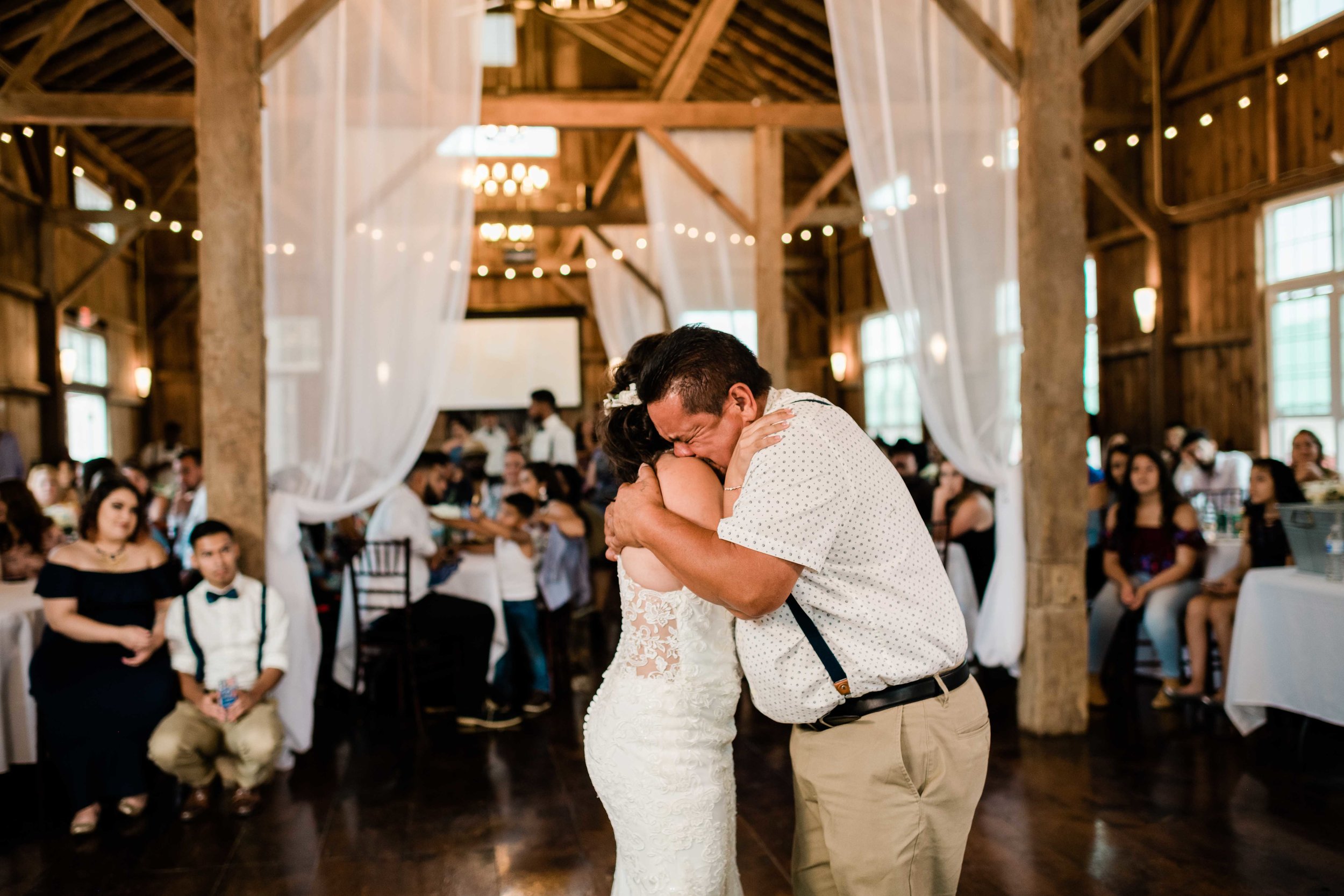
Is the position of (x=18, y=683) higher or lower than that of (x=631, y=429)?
lower

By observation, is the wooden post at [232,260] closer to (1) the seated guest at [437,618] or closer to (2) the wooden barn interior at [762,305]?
(2) the wooden barn interior at [762,305]

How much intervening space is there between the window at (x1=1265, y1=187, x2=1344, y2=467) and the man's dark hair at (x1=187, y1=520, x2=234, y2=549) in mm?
7529

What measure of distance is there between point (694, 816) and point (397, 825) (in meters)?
2.08

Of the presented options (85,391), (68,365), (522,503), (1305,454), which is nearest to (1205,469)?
(1305,454)

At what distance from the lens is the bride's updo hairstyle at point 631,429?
1880 millimetres

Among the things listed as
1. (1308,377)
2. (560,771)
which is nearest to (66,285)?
(560,771)

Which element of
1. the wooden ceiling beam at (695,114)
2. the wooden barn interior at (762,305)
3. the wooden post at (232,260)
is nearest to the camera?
the wooden barn interior at (762,305)

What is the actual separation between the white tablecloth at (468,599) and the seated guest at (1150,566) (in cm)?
270

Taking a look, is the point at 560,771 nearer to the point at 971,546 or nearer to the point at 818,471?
the point at 971,546

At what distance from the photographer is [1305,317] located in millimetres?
8258

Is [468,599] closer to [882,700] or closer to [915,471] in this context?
[915,471]

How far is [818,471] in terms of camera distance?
62.9 inches

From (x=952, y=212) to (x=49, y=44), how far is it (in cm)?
719

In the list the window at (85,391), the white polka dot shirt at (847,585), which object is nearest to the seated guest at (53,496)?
the window at (85,391)
